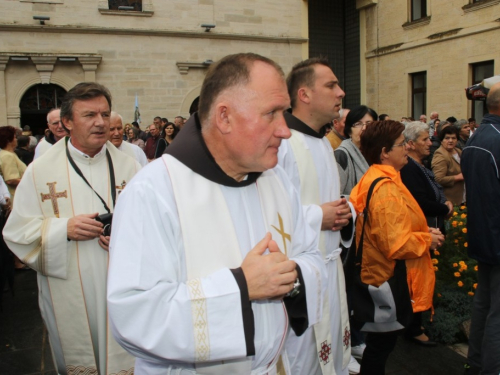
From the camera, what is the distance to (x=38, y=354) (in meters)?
4.39

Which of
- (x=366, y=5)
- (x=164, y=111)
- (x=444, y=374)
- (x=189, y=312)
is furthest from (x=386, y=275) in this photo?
(x=366, y=5)

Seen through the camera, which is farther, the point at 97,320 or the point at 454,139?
the point at 454,139

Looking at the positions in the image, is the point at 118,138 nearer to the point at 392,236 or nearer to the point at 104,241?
the point at 104,241

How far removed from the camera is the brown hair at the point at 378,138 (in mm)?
3457

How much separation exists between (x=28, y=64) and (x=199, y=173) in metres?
15.5

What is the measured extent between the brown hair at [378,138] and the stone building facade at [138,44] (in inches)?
537

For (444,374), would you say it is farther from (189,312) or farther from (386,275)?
(189,312)

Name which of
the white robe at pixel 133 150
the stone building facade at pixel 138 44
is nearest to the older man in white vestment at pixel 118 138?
the white robe at pixel 133 150

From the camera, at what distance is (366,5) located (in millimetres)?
19531

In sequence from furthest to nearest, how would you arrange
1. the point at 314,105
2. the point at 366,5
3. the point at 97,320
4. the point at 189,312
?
the point at 366,5, the point at 314,105, the point at 97,320, the point at 189,312

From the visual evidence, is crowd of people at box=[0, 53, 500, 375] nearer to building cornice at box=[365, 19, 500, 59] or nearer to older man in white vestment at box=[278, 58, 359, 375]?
older man in white vestment at box=[278, 58, 359, 375]

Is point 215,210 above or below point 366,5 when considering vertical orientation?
below

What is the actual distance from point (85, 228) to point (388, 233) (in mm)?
1864

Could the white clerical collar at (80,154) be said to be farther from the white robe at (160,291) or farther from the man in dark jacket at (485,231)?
the man in dark jacket at (485,231)
